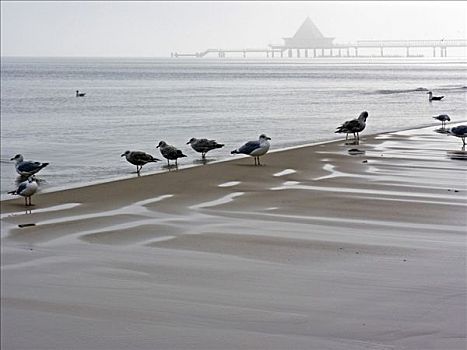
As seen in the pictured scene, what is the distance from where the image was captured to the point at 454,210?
7176 mm

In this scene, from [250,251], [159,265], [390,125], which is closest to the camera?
[159,265]

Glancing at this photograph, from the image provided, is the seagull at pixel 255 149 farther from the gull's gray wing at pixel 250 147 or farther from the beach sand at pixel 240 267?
the beach sand at pixel 240 267

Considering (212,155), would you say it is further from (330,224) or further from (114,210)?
(330,224)

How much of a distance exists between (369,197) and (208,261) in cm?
322

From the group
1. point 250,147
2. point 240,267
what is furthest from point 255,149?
point 240,267

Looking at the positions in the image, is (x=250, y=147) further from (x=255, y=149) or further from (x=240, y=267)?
(x=240, y=267)

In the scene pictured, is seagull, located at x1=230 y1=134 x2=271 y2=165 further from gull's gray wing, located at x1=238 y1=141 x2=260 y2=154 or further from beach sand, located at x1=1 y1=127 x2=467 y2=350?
beach sand, located at x1=1 y1=127 x2=467 y2=350

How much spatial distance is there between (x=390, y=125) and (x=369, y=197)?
13753 millimetres

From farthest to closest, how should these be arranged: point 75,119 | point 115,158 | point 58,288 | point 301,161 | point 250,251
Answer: point 75,119
point 115,158
point 301,161
point 250,251
point 58,288

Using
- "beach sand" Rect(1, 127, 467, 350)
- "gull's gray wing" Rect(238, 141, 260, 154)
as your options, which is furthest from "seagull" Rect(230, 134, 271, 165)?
"beach sand" Rect(1, 127, 467, 350)

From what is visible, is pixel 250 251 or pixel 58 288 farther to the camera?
pixel 250 251

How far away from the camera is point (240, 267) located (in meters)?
5.08

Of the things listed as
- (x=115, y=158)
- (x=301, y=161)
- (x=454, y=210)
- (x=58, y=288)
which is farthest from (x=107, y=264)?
(x=115, y=158)

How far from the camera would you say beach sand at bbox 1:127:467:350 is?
3.81 m
